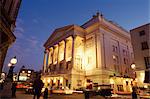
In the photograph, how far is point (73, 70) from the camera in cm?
3938

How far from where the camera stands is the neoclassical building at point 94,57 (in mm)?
38625

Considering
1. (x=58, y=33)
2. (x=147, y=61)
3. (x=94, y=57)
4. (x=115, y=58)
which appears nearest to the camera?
(x=147, y=61)

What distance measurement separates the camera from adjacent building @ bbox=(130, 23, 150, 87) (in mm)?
23500

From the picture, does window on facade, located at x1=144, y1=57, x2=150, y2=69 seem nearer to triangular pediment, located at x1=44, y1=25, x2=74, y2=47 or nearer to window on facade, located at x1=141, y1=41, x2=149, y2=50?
window on facade, located at x1=141, y1=41, x2=149, y2=50

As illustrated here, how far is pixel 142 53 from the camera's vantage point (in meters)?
24.5

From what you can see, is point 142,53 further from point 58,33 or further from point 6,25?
point 58,33

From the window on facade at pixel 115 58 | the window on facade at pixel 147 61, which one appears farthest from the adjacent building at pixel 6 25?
the window on facade at pixel 115 58

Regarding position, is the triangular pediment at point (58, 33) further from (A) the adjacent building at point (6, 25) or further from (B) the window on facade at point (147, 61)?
(A) the adjacent building at point (6, 25)

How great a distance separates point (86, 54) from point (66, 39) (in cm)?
781

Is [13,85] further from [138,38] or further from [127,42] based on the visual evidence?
[127,42]

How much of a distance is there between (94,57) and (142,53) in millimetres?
17739

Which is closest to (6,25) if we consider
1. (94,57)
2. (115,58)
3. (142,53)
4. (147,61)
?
(147,61)

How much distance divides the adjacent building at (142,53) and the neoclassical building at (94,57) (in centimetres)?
1263

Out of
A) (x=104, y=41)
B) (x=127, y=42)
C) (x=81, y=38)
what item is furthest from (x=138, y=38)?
(x=127, y=42)
